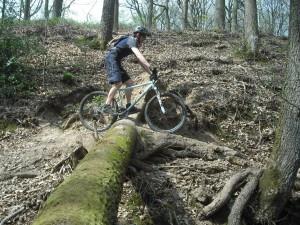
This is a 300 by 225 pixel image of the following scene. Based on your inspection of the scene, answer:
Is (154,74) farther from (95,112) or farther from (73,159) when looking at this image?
(73,159)

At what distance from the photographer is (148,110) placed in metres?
8.68

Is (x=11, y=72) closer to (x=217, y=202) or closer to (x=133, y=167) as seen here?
(x=133, y=167)

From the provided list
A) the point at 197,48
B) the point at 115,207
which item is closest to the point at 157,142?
the point at 115,207

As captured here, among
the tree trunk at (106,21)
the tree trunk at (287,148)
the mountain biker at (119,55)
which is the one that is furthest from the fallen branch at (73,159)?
the tree trunk at (106,21)

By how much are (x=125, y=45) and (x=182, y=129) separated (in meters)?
2.02

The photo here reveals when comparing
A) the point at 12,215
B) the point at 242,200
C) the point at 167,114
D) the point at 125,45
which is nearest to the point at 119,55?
the point at 125,45

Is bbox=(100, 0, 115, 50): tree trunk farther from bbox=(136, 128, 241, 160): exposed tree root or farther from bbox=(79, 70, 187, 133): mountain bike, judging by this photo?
bbox=(136, 128, 241, 160): exposed tree root

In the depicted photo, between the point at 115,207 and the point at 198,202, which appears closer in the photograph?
the point at 115,207

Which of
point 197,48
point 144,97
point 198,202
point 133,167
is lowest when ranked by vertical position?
point 198,202

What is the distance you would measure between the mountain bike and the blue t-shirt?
25.5 inches

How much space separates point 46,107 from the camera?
9758mm

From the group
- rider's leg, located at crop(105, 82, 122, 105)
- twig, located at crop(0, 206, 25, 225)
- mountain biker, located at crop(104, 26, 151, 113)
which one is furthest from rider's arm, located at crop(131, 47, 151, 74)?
twig, located at crop(0, 206, 25, 225)

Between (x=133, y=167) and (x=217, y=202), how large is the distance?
1.33 metres

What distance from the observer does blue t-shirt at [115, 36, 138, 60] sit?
27.3ft
